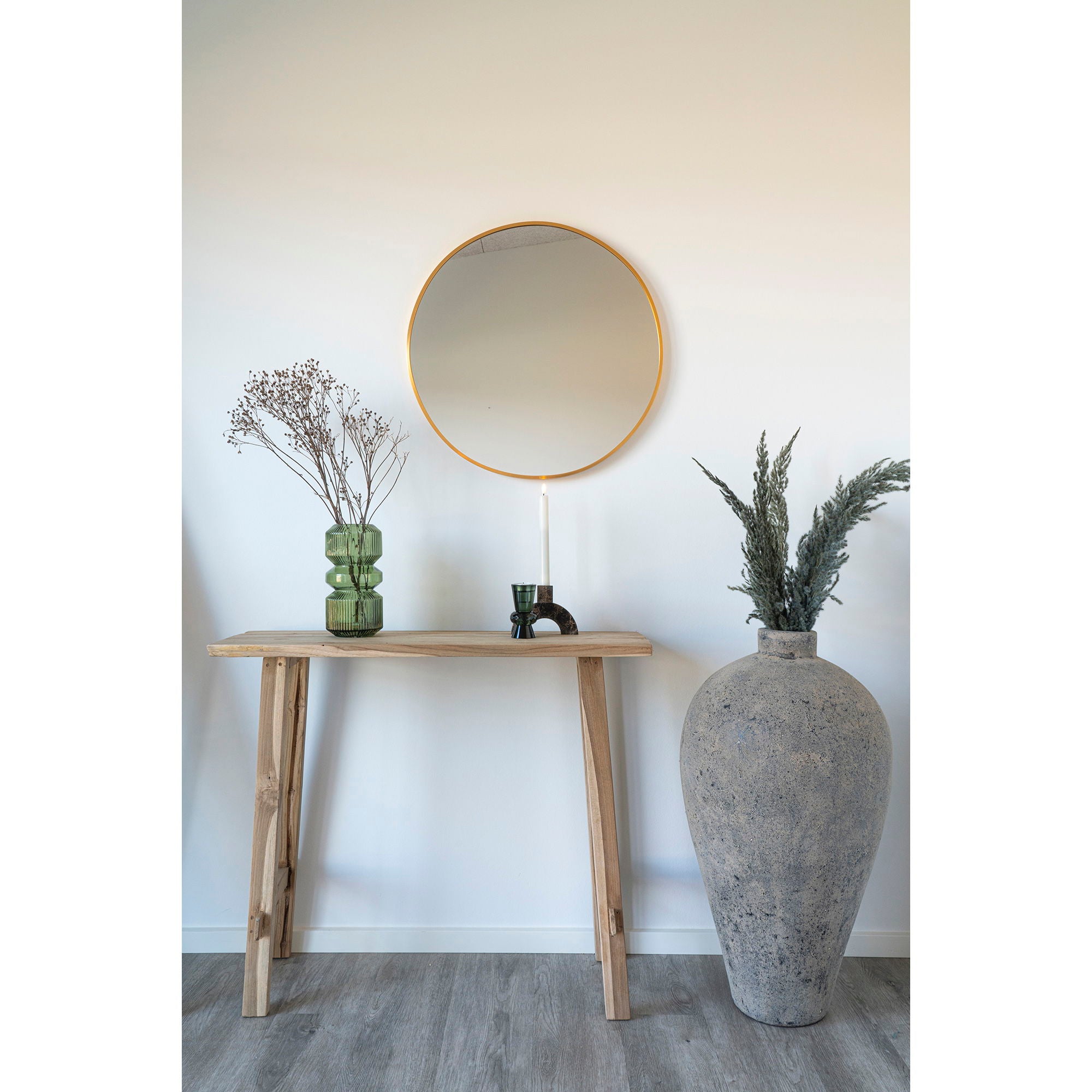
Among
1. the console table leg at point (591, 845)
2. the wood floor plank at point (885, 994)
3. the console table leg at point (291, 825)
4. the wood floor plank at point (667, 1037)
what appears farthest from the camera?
the console table leg at point (291, 825)

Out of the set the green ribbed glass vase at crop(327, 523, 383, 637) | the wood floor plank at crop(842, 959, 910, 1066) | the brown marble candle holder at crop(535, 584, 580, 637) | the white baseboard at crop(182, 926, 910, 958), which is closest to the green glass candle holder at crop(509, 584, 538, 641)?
the brown marble candle holder at crop(535, 584, 580, 637)

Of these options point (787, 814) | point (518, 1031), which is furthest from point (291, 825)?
point (787, 814)

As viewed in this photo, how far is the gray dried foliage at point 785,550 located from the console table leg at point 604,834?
0.37 m

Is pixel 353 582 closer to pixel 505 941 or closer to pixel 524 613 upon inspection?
pixel 524 613

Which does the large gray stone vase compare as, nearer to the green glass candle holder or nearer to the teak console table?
the teak console table

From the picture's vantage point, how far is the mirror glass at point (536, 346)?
1863mm

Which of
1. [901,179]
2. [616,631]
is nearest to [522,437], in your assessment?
[616,631]

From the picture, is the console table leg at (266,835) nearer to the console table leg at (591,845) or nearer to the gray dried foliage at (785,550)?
the console table leg at (591,845)

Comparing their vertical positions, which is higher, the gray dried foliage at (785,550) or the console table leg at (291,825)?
the gray dried foliage at (785,550)

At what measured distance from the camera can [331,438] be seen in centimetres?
182

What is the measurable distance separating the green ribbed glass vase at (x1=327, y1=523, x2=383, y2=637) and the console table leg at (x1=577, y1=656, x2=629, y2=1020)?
46 cm

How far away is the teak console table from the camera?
157cm

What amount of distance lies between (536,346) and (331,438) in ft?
1.70

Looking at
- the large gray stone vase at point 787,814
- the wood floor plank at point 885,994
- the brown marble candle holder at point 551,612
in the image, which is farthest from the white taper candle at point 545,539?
the wood floor plank at point 885,994
